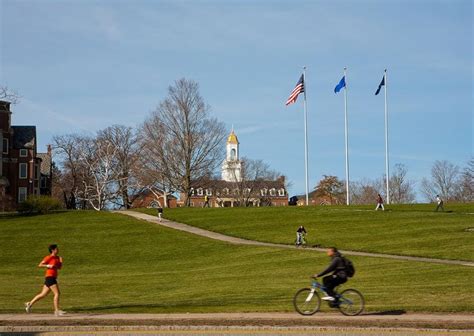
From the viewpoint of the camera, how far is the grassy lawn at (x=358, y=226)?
137 ft

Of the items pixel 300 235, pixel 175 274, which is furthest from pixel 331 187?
pixel 175 274

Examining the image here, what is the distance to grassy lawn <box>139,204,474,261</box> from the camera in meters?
41.7

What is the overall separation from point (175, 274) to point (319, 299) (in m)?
19.1

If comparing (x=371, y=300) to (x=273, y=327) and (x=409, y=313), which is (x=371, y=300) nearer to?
(x=409, y=313)

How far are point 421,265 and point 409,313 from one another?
597 inches

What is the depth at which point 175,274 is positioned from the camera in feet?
120

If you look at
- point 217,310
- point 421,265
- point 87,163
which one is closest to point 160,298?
point 217,310

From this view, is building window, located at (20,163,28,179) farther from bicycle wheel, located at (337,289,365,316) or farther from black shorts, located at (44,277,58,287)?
bicycle wheel, located at (337,289,365,316)

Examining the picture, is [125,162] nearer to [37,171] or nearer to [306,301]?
[37,171]

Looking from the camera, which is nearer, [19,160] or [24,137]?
[19,160]

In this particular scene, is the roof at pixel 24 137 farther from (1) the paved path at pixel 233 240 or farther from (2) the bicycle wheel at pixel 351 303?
(2) the bicycle wheel at pixel 351 303

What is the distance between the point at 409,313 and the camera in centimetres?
1814

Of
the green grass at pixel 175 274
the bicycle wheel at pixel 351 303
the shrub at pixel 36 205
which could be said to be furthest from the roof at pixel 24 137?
the bicycle wheel at pixel 351 303

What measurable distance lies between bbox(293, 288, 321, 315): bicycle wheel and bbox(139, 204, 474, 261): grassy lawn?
20.5 meters
